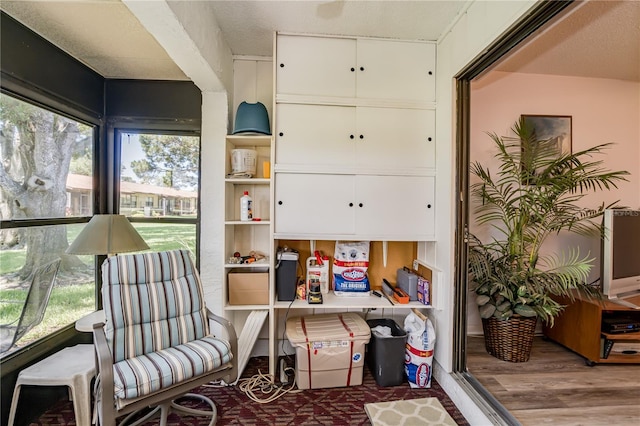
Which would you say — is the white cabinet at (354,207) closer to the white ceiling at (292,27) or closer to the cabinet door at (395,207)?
the cabinet door at (395,207)

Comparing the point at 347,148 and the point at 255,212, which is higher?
the point at 347,148

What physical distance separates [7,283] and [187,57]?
68.4 inches

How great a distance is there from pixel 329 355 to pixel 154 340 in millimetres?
1130

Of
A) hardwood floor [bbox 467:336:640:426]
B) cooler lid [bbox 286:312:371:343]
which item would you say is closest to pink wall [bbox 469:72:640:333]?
hardwood floor [bbox 467:336:640:426]

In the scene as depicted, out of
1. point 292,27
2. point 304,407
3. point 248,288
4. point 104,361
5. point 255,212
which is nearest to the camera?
point 104,361

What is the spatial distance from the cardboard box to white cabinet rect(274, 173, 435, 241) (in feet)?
1.20

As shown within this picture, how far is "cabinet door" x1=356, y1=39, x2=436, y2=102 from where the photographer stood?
2180mm

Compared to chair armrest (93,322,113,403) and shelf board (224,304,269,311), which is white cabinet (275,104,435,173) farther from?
chair armrest (93,322,113,403)

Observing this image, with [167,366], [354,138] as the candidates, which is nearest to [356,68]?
[354,138]

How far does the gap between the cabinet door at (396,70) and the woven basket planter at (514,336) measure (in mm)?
1852

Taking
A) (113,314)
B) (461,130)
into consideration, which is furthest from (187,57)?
(461,130)

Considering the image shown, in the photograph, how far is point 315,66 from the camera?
2.16 m

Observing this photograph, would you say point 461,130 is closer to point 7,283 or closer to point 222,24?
point 222,24

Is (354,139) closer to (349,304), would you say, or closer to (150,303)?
(349,304)
